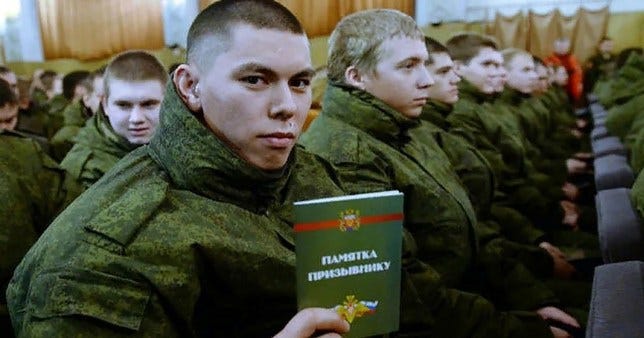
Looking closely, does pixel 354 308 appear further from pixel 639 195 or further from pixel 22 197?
pixel 22 197

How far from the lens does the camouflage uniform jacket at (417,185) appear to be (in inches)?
74.7

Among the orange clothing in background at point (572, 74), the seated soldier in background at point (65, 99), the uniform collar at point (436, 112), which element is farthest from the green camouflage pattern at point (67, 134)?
the orange clothing in background at point (572, 74)

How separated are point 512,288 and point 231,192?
146 cm

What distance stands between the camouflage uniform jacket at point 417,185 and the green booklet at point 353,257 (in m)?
0.76

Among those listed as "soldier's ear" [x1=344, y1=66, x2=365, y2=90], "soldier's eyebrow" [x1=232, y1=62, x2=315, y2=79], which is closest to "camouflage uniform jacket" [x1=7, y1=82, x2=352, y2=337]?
"soldier's eyebrow" [x1=232, y1=62, x2=315, y2=79]

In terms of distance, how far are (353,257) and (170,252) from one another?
0.29 metres

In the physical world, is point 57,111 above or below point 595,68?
above

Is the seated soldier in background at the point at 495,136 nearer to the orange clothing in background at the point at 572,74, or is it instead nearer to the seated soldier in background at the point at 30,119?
the seated soldier in background at the point at 30,119

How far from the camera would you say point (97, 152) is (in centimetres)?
260

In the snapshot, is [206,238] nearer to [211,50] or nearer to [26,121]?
[211,50]

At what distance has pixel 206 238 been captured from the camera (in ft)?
3.76

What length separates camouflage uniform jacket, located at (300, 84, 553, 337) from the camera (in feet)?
6.23

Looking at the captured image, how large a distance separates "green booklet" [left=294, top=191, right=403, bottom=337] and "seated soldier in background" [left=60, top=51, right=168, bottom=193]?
1.59 metres

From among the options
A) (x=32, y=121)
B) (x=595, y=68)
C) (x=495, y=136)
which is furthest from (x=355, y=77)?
(x=595, y=68)
